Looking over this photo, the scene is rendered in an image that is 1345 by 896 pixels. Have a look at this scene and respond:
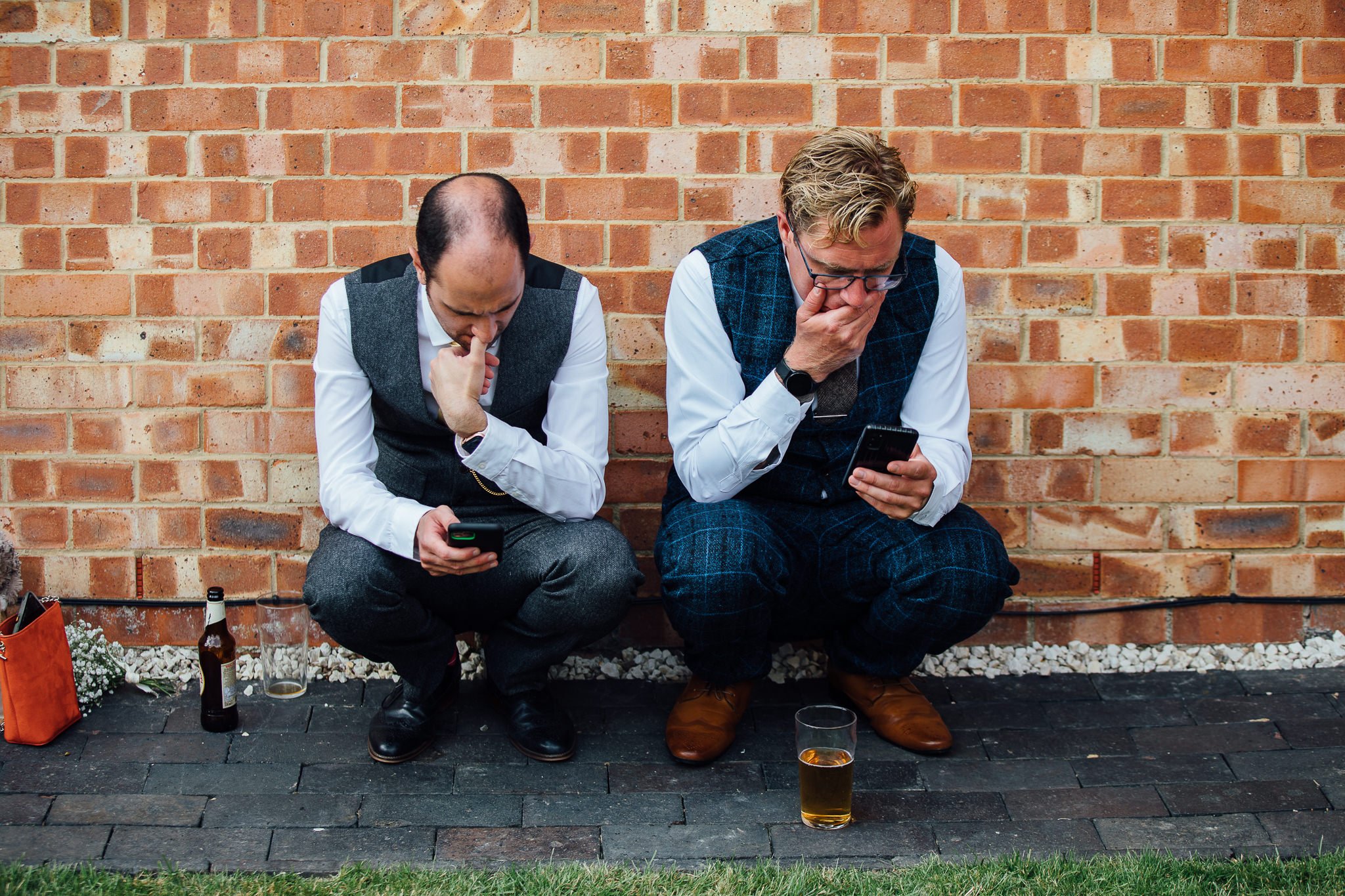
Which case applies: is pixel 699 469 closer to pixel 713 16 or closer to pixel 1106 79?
pixel 713 16

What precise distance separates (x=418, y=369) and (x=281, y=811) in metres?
1.13

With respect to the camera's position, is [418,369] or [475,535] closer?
[475,535]

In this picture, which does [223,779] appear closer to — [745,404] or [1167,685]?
[745,404]

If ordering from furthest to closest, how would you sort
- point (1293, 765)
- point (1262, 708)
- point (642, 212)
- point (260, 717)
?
point (642, 212)
point (1262, 708)
point (260, 717)
point (1293, 765)

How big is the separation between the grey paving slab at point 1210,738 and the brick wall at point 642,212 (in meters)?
0.67

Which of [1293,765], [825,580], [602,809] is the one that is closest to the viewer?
[602,809]

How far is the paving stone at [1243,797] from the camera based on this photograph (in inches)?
109

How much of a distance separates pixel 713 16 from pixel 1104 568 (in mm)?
2124

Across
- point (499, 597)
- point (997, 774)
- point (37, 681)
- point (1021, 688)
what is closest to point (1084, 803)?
point (997, 774)

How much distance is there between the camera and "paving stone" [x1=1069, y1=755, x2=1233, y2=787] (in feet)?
9.61

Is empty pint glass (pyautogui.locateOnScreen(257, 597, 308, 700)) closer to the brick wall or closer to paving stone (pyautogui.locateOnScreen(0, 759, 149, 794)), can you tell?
the brick wall

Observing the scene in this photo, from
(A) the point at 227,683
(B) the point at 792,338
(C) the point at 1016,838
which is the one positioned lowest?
(C) the point at 1016,838

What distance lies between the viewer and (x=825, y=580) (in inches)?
122

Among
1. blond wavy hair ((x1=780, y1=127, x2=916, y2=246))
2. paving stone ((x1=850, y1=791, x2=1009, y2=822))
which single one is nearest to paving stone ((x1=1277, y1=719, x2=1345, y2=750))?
paving stone ((x1=850, y1=791, x2=1009, y2=822))
